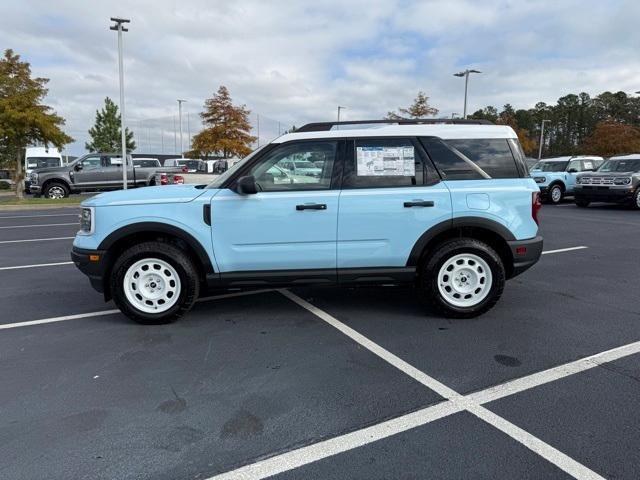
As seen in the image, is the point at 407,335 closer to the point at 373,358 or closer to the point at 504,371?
the point at 373,358

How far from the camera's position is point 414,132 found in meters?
4.54

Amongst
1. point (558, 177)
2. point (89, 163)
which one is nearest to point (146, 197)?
point (558, 177)

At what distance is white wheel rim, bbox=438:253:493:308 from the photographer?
4539mm

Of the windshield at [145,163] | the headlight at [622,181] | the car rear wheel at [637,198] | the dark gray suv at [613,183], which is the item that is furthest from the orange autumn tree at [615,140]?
the windshield at [145,163]

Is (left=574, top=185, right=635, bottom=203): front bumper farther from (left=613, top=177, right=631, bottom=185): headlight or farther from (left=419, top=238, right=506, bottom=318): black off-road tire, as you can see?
(left=419, top=238, right=506, bottom=318): black off-road tire

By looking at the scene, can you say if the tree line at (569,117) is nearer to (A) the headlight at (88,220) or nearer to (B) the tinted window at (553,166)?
(B) the tinted window at (553,166)

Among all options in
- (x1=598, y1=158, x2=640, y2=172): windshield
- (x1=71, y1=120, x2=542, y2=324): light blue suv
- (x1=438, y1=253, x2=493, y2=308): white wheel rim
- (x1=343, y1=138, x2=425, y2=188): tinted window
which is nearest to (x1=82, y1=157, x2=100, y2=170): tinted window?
(x1=71, y1=120, x2=542, y2=324): light blue suv

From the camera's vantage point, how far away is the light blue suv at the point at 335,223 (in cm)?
431

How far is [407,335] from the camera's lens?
4.15 m

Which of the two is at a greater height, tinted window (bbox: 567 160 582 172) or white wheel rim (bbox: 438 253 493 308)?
tinted window (bbox: 567 160 582 172)

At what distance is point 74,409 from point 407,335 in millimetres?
2640

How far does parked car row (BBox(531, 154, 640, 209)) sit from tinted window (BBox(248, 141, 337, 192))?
14.2 m

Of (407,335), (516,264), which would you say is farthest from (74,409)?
(516,264)

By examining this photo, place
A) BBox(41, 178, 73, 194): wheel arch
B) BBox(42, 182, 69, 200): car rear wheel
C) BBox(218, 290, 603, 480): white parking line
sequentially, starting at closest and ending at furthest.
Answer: BBox(218, 290, 603, 480): white parking line
BBox(41, 178, 73, 194): wheel arch
BBox(42, 182, 69, 200): car rear wheel
